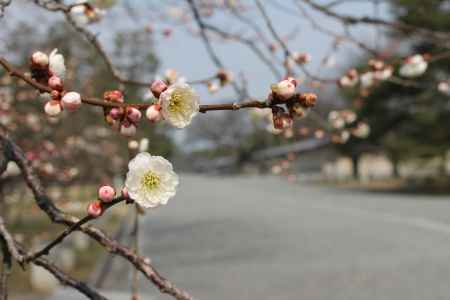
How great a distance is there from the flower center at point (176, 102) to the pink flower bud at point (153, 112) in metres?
0.03

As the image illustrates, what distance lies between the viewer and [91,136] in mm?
12617

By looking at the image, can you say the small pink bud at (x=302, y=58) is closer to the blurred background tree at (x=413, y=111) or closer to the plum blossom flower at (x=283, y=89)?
the plum blossom flower at (x=283, y=89)

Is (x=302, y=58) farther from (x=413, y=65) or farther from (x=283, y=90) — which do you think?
(x=283, y=90)

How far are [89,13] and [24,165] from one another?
77 cm

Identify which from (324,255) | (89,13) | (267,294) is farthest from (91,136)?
(89,13)

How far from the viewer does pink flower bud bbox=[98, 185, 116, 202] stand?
82cm

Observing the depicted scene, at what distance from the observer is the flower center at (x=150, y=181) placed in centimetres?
82

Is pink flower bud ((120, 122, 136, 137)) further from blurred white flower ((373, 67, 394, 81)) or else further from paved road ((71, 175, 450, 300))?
paved road ((71, 175, 450, 300))

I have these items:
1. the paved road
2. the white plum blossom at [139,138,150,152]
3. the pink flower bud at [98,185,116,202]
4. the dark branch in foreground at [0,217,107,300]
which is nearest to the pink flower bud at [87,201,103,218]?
the pink flower bud at [98,185,116,202]

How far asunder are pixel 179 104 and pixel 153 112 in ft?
0.16

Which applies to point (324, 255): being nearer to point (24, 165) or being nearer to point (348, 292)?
point (348, 292)

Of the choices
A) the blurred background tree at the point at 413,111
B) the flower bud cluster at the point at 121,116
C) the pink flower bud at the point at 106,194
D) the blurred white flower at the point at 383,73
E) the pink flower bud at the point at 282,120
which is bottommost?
the pink flower bud at the point at 106,194

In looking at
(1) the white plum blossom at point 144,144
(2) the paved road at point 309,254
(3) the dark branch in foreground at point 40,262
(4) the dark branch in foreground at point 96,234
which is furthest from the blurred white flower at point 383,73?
(2) the paved road at point 309,254

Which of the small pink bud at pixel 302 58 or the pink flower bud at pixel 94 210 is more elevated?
the small pink bud at pixel 302 58
